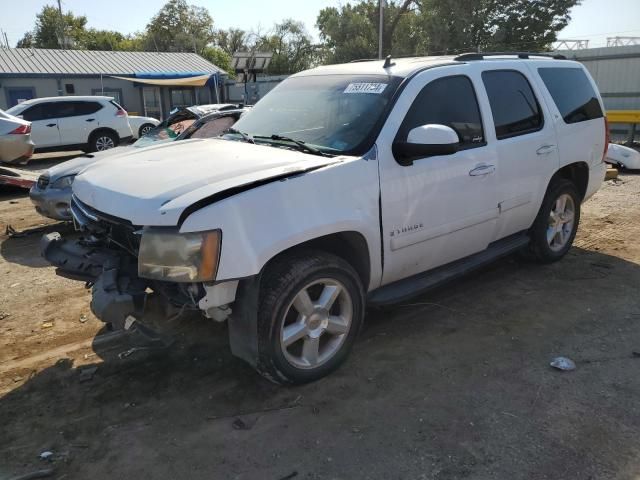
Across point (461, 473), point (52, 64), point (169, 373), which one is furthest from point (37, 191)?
point (52, 64)

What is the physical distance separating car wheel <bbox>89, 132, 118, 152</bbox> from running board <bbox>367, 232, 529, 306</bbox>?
45.6ft

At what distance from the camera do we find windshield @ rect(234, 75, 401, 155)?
3.57 m

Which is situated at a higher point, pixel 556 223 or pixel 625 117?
pixel 625 117

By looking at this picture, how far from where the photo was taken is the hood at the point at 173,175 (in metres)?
2.83

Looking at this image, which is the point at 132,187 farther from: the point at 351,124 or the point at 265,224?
the point at 351,124

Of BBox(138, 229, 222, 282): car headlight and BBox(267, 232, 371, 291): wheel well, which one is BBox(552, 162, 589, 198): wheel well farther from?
BBox(138, 229, 222, 282): car headlight

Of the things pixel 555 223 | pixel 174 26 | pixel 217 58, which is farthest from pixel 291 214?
pixel 174 26

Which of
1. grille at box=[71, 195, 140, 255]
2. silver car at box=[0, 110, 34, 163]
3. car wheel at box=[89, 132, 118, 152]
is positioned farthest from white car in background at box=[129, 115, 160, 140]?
grille at box=[71, 195, 140, 255]

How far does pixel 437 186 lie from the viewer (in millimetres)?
3752

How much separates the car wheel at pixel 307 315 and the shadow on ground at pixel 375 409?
174 millimetres

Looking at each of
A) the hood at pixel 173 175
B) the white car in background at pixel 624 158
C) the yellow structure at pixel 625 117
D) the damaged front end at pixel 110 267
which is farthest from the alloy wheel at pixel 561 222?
the yellow structure at pixel 625 117

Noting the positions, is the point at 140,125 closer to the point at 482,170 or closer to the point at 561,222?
the point at 561,222

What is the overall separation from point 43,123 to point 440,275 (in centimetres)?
1473

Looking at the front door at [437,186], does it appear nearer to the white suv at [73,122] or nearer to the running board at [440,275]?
the running board at [440,275]
